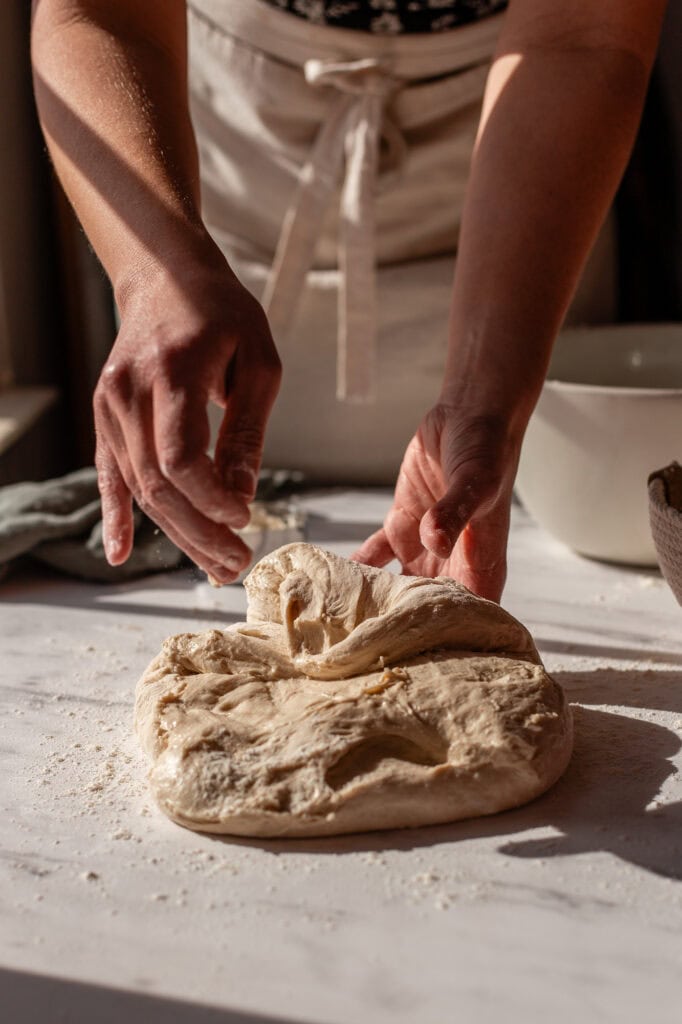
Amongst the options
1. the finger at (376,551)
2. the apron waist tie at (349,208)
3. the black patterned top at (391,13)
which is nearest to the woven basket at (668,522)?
the finger at (376,551)

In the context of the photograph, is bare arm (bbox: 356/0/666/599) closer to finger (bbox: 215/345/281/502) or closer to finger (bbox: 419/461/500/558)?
finger (bbox: 419/461/500/558)

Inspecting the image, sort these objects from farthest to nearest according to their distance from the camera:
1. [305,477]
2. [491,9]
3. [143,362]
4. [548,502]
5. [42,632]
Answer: [305,477]
[491,9]
[548,502]
[42,632]
[143,362]

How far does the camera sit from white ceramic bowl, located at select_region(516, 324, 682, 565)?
1.47 meters

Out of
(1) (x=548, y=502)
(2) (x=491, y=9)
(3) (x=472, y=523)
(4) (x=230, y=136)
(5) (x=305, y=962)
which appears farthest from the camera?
(4) (x=230, y=136)

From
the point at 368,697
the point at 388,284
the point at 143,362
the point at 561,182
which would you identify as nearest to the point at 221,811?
the point at 368,697

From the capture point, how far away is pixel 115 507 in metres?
0.97

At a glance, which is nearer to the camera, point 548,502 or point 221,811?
point 221,811

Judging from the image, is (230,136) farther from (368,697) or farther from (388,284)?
(368,697)

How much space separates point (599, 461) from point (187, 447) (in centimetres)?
81

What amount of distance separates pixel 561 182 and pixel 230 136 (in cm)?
84

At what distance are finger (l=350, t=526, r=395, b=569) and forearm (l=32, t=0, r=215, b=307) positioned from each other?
0.46m

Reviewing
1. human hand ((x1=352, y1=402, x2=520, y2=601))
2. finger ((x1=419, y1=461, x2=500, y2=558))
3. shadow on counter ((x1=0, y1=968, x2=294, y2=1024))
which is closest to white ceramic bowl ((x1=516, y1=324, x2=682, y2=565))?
human hand ((x1=352, y1=402, x2=520, y2=601))

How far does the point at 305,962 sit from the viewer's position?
0.80 metres

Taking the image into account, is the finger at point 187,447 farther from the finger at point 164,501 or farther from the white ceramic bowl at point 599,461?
the white ceramic bowl at point 599,461
